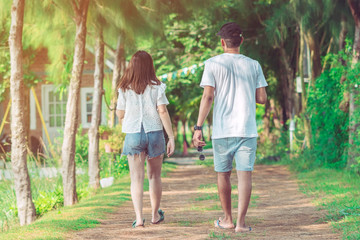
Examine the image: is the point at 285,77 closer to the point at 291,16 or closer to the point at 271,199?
the point at 291,16

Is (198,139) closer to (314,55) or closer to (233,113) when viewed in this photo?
(233,113)

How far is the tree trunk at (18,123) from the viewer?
8.15m

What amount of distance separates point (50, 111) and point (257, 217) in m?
14.6

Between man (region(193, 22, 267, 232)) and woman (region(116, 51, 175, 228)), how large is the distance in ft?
1.72

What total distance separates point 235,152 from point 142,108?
948 millimetres

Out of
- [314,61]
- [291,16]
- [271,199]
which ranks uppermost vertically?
[291,16]

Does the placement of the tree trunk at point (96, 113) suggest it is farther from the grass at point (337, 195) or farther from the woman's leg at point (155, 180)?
the woman's leg at point (155, 180)

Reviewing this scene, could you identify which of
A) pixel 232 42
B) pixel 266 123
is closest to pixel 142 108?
pixel 232 42

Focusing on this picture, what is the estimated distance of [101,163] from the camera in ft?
44.7

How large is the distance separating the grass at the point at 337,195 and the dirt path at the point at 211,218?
0.45ft

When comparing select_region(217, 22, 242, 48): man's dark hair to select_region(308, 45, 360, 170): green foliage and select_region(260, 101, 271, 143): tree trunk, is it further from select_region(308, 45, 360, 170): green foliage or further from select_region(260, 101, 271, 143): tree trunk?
select_region(260, 101, 271, 143): tree trunk

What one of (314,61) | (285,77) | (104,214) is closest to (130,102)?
(104,214)

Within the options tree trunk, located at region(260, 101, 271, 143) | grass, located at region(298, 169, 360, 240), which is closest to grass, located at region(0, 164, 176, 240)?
grass, located at region(298, 169, 360, 240)

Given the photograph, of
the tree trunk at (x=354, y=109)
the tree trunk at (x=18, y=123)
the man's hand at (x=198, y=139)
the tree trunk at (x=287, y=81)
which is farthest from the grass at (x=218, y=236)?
the tree trunk at (x=287, y=81)
